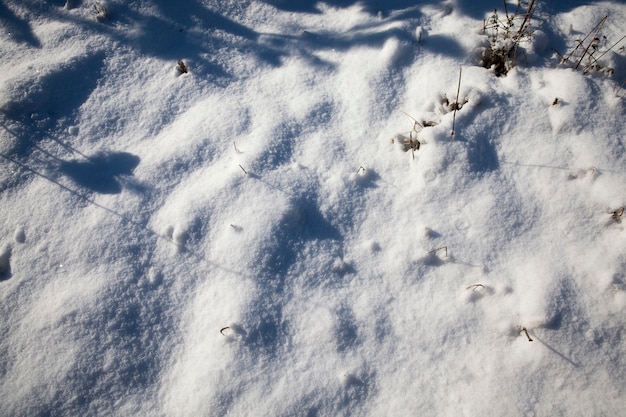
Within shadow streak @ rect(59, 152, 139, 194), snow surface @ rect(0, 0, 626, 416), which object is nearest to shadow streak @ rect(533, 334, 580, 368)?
snow surface @ rect(0, 0, 626, 416)

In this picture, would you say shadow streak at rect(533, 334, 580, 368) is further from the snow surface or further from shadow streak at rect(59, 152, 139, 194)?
shadow streak at rect(59, 152, 139, 194)

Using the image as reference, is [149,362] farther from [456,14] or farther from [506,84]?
[456,14]

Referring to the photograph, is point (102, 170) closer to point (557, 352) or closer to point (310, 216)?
point (310, 216)

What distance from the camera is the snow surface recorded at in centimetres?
163

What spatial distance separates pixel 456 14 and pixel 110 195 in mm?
2588

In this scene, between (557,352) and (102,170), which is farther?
(102,170)

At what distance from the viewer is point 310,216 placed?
1.96 meters

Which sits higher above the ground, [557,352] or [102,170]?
[102,170]

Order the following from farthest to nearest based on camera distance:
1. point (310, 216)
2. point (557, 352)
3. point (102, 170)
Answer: point (102, 170)
point (310, 216)
point (557, 352)

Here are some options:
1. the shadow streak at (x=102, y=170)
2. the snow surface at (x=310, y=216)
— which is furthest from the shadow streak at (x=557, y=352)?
the shadow streak at (x=102, y=170)

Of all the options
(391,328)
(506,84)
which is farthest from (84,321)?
(506,84)

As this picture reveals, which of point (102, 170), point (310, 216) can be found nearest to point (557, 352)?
point (310, 216)

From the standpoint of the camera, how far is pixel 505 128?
2033mm

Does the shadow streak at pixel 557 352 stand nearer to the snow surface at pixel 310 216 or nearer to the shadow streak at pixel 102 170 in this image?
the snow surface at pixel 310 216
